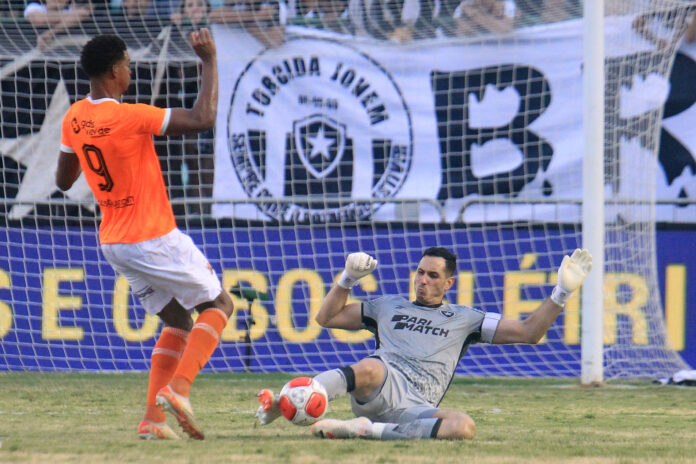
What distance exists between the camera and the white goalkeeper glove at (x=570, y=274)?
4887mm

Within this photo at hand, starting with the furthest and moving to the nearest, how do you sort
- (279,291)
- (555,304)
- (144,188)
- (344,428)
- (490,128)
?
(490,128), (279,291), (555,304), (144,188), (344,428)

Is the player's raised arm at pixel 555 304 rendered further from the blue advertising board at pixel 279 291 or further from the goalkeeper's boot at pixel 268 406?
the blue advertising board at pixel 279 291

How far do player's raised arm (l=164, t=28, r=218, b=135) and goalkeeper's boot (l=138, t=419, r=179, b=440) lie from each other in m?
1.25

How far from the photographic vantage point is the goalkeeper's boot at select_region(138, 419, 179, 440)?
15.4ft

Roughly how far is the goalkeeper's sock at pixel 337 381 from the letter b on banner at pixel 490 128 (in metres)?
4.88

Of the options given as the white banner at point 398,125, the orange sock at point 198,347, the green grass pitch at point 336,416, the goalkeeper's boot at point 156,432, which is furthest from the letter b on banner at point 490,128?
the goalkeeper's boot at point 156,432

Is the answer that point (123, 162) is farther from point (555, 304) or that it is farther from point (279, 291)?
point (279, 291)

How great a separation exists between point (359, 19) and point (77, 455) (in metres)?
6.25

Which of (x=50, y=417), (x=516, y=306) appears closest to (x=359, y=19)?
(x=516, y=306)

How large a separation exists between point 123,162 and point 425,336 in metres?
1.56

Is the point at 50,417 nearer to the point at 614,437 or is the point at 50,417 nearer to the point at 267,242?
the point at 614,437

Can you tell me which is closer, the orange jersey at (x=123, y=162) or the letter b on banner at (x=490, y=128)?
the orange jersey at (x=123, y=162)

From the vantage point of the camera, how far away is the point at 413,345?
5039 mm

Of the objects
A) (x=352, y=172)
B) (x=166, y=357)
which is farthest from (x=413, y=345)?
(x=352, y=172)
